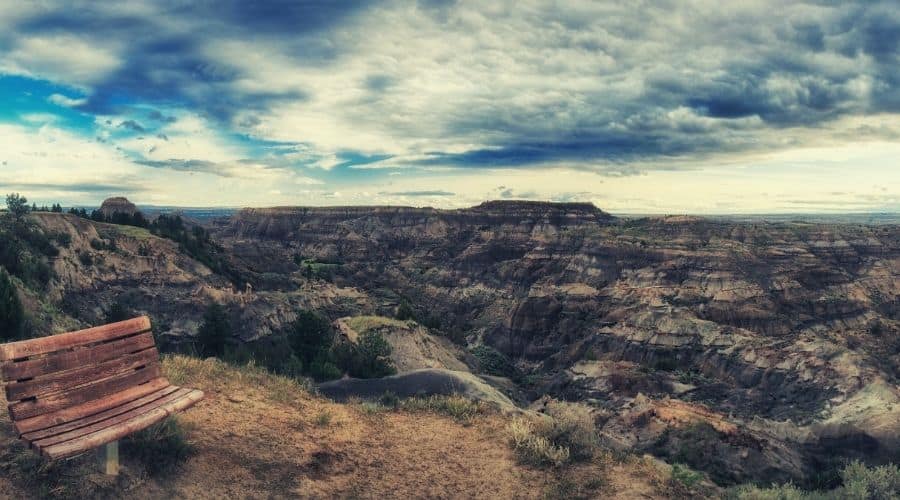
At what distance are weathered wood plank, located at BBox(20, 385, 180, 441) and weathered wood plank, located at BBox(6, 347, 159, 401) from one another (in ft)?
1.45

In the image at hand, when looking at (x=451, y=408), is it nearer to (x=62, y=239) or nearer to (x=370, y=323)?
(x=370, y=323)

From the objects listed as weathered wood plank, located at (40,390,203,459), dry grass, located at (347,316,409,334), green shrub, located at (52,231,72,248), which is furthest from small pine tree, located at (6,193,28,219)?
weathered wood plank, located at (40,390,203,459)

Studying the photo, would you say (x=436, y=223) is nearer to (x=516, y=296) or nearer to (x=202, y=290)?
(x=516, y=296)

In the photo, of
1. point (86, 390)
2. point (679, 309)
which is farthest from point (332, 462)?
point (679, 309)

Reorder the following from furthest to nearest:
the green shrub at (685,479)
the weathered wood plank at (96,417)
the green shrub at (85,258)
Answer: the green shrub at (85,258)
the green shrub at (685,479)
the weathered wood plank at (96,417)

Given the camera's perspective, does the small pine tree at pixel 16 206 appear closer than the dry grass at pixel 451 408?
No

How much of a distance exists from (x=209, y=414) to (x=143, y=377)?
190 centimetres

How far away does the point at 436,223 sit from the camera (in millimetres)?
141875

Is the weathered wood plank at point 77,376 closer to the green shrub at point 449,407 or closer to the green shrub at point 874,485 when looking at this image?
the green shrub at point 449,407

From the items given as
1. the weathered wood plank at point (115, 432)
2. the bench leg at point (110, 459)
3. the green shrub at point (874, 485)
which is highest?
the weathered wood plank at point (115, 432)

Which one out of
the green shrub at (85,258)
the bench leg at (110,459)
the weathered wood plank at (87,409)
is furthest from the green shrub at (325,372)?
the green shrub at (85,258)

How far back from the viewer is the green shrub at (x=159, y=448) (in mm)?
7195

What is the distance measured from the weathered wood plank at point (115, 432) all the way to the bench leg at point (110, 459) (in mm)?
342

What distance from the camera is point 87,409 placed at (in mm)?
6785
